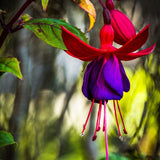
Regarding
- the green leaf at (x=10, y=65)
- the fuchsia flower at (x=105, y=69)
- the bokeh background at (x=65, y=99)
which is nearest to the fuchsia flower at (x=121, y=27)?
the fuchsia flower at (x=105, y=69)

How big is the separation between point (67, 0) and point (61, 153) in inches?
24.6

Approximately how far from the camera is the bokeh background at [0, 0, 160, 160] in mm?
849

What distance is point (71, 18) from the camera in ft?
3.03

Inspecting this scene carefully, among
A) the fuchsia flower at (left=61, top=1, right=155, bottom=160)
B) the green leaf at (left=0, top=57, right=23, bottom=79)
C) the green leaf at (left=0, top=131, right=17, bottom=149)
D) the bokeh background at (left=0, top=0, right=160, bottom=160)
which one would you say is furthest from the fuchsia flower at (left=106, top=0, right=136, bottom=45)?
the bokeh background at (left=0, top=0, right=160, bottom=160)

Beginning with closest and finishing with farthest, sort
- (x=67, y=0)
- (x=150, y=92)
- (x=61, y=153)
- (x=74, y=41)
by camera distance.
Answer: (x=74, y=41)
(x=67, y=0)
(x=61, y=153)
(x=150, y=92)

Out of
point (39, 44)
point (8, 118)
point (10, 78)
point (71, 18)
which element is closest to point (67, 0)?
Result: point (71, 18)

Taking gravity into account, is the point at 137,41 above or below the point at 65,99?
above

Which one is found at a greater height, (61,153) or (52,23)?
(52,23)

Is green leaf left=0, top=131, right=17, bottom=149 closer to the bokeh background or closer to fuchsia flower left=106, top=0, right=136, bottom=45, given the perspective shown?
fuchsia flower left=106, top=0, right=136, bottom=45

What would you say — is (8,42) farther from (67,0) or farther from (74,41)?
(74,41)

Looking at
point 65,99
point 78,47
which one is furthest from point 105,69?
point 65,99

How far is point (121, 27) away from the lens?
0.35 metres

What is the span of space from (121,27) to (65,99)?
67cm

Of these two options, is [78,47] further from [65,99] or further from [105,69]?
[65,99]
